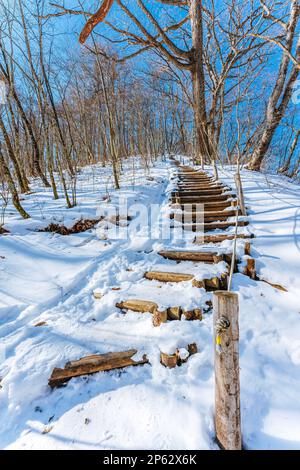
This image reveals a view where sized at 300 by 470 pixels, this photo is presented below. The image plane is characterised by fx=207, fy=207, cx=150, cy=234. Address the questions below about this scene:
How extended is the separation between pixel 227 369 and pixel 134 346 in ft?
3.05

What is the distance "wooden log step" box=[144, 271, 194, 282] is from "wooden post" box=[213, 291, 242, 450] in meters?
1.40

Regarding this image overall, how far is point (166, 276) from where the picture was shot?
8.70 feet

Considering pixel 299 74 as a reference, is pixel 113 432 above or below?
below

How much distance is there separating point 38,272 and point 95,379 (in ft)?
6.37

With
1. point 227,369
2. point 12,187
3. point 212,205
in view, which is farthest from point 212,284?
point 12,187

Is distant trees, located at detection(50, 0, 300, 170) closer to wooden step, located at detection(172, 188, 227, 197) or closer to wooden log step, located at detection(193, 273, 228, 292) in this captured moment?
wooden step, located at detection(172, 188, 227, 197)

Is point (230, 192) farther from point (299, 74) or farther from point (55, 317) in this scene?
point (299, 74)

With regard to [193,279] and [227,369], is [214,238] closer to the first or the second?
[193,279]

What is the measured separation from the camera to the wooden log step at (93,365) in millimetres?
1581

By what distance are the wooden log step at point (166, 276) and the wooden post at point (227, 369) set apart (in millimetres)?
1402

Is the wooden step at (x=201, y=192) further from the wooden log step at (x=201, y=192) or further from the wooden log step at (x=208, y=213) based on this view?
the wooden log step at (x=208, y=213)

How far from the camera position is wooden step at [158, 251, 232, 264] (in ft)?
9.07

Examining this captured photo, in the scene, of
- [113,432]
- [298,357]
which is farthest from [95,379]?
[298,357]

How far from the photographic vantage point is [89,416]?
1380 mm
